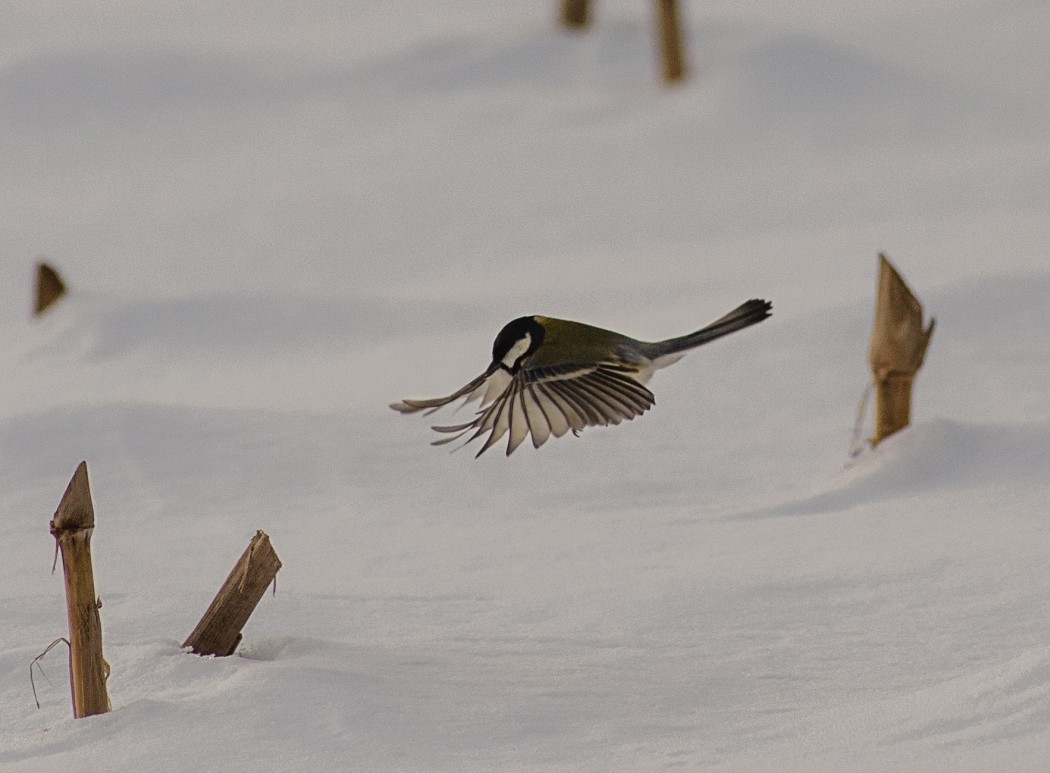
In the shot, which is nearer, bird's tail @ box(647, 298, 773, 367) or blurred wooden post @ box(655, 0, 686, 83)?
bird's tail @ box(647, 298, 773, 367)

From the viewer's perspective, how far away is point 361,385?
466 cm

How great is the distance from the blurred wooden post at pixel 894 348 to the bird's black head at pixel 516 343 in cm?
147

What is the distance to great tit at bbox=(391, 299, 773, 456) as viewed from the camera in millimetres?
2367

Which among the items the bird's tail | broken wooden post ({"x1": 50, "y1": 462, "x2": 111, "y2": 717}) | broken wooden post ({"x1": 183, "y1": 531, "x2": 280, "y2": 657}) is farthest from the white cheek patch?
broken wooden post ({"x1": 50, "y1": 462, "x2": 111, "y2": 717})

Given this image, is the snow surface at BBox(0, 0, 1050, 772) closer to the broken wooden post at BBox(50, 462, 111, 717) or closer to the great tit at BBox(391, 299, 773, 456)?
the broken wooden post at BBox(50, 462, 111, 717)

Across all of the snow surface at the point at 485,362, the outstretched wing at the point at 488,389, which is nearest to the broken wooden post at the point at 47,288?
the snow surface at the point at 485,362

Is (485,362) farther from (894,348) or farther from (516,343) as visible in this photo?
(516,343)

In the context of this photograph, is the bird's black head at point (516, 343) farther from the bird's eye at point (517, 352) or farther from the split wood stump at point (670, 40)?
the split wood stump at point (670, 40)

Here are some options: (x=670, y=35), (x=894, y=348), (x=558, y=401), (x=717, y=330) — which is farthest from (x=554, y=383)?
(x=670, y=35)

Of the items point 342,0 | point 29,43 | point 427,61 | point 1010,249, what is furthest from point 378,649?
point 342,0

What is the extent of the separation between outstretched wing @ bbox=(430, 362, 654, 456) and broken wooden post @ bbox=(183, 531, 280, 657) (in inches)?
15.8

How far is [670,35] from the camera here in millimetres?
7469

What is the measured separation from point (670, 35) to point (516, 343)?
5.34 m

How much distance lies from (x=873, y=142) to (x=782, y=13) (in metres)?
2.50
